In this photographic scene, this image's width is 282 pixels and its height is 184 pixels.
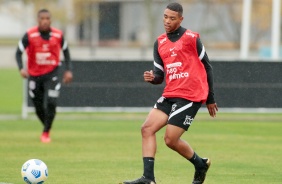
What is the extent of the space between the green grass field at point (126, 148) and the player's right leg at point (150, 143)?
1017mm

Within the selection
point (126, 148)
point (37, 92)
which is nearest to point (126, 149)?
point (126, 148)

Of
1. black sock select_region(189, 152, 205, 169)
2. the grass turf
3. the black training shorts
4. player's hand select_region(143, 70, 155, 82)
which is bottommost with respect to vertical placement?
the grass turf

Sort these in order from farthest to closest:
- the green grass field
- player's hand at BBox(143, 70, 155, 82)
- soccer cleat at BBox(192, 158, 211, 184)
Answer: the green grass field
soccer cleat at BBox(192, 158, 211, 184)
player's hand at BBox(143, 70, 155, 82)

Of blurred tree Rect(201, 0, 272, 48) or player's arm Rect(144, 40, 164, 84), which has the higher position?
player's arm Rect(144, 40, 164, 84)

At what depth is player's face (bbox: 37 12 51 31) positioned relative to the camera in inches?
676

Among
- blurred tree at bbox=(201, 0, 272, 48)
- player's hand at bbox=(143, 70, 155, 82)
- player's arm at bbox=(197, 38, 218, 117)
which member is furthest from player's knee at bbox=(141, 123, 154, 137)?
blurred tree at bbox=(201, 0, 272, 48)

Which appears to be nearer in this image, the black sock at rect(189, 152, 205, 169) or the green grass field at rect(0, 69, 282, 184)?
the black sock at rect(189, 152, 205, 169)

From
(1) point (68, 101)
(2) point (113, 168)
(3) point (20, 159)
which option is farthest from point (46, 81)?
(1) point (68, 101)

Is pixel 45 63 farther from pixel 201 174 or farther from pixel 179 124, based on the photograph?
pixel 179 124

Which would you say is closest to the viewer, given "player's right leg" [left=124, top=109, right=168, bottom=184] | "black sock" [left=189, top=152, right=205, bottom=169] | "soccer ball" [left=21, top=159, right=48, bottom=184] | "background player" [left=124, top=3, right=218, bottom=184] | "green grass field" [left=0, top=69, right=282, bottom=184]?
"soccer ball" [left=21, top=159, right=48, bottom=184]

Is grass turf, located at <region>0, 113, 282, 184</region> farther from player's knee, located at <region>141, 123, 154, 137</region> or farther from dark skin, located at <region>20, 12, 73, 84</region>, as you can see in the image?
dark skin, located at <region>20, 12, 73, 84</region>

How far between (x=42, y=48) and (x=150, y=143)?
679 cm

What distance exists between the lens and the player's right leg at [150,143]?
447 inches

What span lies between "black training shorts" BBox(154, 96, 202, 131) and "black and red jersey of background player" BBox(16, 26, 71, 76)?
6459 mm
